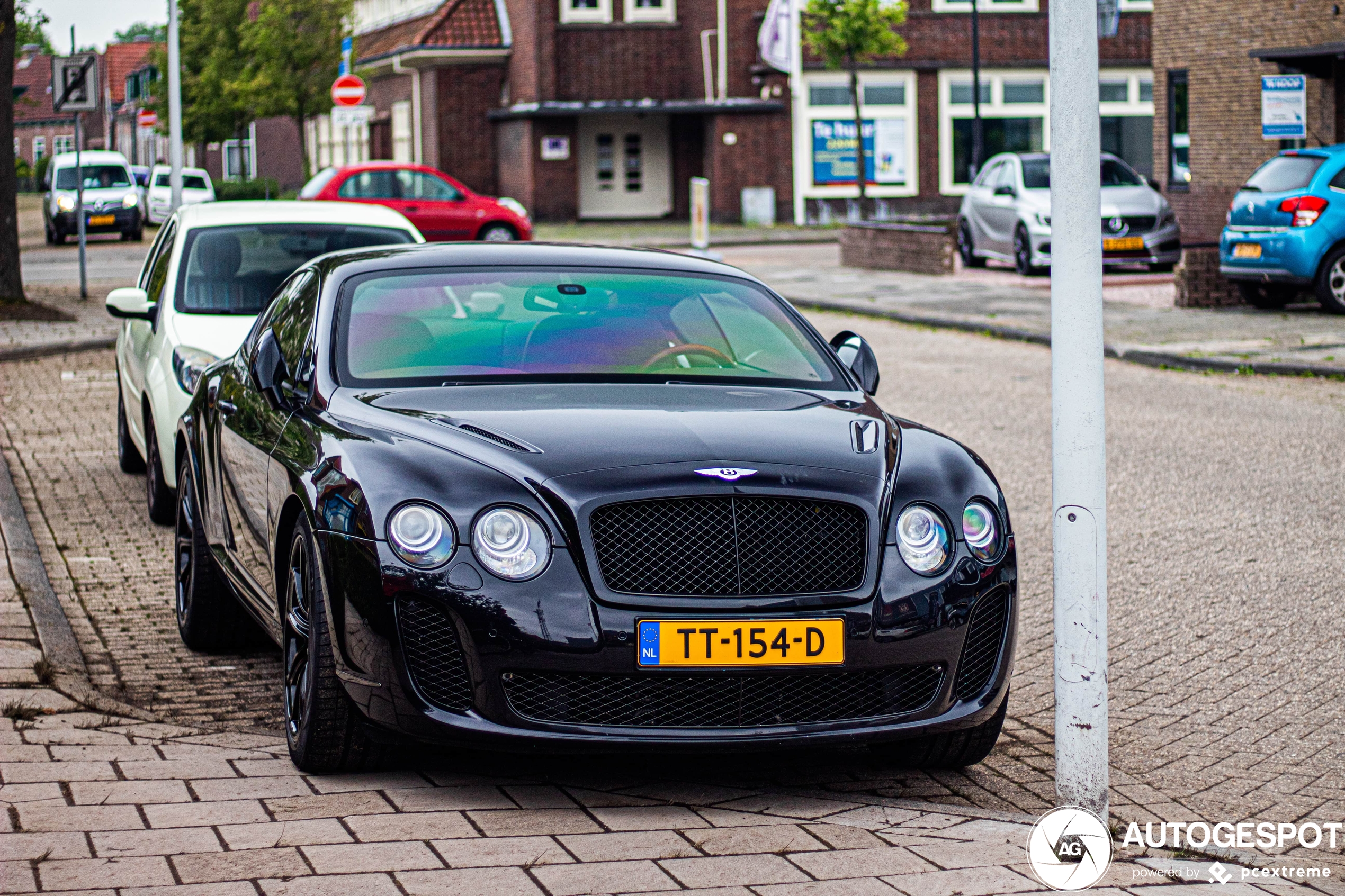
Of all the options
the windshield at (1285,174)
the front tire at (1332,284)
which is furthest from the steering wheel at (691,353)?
the front tire at (1332,284)

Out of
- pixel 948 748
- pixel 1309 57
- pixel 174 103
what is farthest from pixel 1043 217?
pixel 948 748

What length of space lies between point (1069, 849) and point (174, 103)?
2807 cm

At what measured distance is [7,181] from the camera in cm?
2155

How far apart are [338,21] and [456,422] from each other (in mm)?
42358

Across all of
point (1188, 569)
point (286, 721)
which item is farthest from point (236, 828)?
point (1188, 569)

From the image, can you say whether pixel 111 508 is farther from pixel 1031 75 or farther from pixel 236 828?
pixel 1031 75

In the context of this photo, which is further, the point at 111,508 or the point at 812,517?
the point at 111,508

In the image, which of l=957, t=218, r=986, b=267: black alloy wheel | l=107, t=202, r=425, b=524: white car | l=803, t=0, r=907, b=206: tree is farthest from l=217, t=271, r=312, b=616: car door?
l=803, t=0, r=907, b=206: tree

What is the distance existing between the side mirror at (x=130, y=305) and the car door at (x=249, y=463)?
2701 mm

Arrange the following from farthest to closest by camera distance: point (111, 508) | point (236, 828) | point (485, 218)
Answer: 1. point (485, 218)
2. point (111, 508)
3. point (236, 828)

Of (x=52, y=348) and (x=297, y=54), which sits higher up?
(x=297, y=54)

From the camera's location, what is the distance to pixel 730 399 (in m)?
5.23

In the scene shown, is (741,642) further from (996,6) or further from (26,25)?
(996,6)

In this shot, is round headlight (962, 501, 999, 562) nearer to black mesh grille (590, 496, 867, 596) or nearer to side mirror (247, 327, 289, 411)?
black mesh grille (590, 496, 867, 596)
